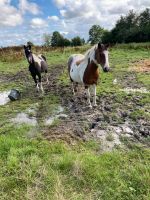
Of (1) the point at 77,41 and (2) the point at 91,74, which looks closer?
(2) the point at 91,74

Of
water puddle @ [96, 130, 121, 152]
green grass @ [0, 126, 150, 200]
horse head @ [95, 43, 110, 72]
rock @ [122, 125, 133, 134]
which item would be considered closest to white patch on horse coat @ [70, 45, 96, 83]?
horse head @ [95, 43, 110, 72]

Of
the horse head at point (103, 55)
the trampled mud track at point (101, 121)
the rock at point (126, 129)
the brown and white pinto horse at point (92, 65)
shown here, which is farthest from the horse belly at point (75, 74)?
the rock at point (126, 129)

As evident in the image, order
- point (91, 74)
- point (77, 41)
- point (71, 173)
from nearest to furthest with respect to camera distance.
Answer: point (71, 173)
point (91, 74)
point (77, 41)

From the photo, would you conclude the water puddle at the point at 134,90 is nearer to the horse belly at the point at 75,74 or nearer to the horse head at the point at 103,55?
the horse belly at the point at 75,74

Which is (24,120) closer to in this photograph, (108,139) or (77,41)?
(108,139)

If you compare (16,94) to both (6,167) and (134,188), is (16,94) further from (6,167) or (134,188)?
(134,188)

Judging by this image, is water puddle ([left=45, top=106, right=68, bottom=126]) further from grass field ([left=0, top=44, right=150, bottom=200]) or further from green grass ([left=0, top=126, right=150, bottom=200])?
green grass ([left=0, top=126, right=150, bottom=200])

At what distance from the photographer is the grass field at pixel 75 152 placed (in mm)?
4445

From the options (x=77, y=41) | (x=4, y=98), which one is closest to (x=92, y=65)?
(x=4, y=98)

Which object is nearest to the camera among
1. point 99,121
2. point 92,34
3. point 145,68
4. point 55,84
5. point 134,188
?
point 134,188

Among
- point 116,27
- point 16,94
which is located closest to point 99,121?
point 16,94

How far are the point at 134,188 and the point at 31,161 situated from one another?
5.99 feet

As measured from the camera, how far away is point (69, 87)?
1149cm

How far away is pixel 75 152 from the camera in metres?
5.57
